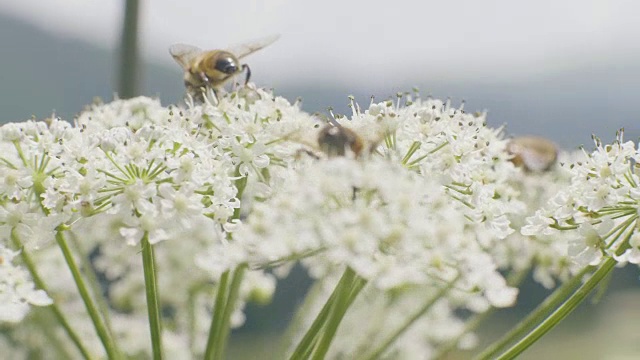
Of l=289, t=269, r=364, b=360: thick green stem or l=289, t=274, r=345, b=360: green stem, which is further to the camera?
l=289, t=274, r=345, b=360: green stem

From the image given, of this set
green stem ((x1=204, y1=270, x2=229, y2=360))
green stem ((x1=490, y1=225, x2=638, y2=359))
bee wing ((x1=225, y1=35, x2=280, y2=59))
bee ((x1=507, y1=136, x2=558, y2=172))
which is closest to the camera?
green stem ((x1=490, y1=225, x2=638, y2=359))

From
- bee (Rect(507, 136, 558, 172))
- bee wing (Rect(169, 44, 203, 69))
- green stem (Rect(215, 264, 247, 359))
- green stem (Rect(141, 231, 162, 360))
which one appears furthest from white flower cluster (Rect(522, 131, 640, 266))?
bee wing (Rect(169, 44, 203, 69))

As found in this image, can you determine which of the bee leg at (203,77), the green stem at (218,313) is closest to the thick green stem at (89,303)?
the green stem at (218,313)

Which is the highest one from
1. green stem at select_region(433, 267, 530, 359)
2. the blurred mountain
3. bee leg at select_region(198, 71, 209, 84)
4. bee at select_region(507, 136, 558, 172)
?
bee leg at select_region(198, 71, 209, 84)

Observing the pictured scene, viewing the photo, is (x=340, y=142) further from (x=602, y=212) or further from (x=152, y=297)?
(x=602, y=212)

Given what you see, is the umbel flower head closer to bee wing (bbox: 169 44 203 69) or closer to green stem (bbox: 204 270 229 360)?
green stem (bbox: 204 270 229 360)

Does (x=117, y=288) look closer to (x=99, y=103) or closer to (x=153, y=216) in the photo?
(x=99, y=103)

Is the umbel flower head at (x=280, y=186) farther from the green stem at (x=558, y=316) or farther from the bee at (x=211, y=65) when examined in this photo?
the bee at (x=211, y=65)
